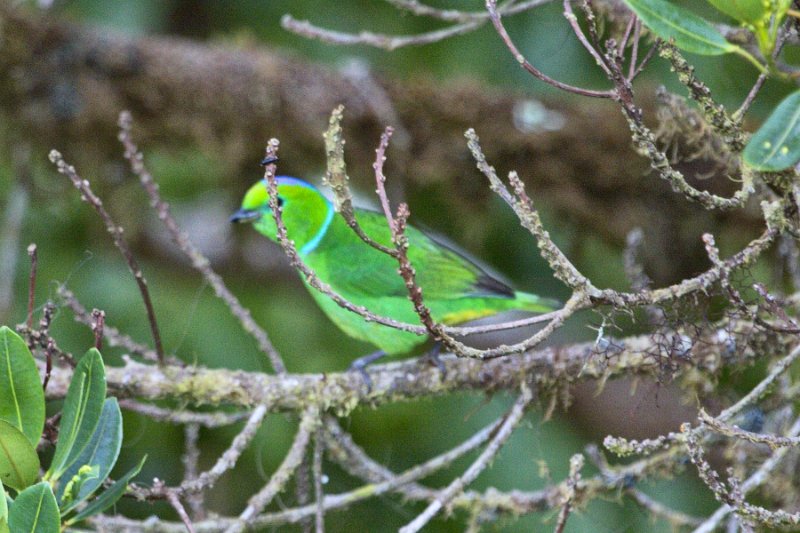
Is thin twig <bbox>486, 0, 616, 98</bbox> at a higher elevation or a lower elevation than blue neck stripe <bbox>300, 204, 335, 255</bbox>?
higher

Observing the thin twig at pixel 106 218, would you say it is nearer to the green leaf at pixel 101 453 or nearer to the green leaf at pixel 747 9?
the green leaf at pixel 101 453

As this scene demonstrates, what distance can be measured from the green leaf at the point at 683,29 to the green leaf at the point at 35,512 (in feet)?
3.93

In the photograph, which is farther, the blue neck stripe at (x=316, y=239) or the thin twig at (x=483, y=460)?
the blue neck stripe at (x=316, y=239)

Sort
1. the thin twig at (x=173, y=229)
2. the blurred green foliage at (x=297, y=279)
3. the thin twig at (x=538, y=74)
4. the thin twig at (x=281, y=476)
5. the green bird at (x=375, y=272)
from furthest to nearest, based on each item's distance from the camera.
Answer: the blurred green foliage at (x=297, y=279)
the green bird at (x=375, y=272)
the thin twig at (x=173, y=229)
the thin twig at (x=281, y=476)
the thin twig at (x=538, y=74)

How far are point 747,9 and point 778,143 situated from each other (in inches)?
7.9

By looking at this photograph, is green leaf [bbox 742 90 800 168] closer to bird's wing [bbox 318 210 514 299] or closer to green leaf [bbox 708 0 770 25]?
green leaf [bbox 708 0 770 25]

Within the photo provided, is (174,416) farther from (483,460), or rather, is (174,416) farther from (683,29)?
(683,29)

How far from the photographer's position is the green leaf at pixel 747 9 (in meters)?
1.39

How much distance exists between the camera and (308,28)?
2482mm

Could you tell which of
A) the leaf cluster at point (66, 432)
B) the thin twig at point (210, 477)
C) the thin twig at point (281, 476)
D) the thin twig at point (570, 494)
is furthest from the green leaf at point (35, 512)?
the thin twig at point (570, 494)

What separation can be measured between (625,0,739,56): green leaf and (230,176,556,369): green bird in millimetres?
1384

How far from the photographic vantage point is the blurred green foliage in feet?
14.4

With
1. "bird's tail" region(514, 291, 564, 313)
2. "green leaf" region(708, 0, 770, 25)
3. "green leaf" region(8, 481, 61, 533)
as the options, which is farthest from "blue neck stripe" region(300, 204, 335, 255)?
"green leaf" region(708, 0, 770, 25)

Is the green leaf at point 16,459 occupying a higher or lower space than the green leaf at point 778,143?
lower
